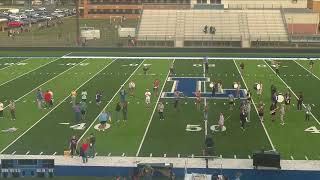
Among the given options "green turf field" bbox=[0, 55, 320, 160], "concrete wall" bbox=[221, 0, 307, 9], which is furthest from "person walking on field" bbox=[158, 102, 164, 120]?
"concrete wall" bbox=[221, 0, 307, 9]

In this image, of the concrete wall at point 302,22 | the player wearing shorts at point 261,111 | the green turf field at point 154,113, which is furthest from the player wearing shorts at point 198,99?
the concrete wall at point 302,22

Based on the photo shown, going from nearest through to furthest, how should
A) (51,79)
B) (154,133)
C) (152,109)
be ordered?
(154,133), (152,109), (51,79)

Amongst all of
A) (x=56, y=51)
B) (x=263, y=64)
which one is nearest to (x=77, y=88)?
(x=263, y=64)

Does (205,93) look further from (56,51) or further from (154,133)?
(56,51)

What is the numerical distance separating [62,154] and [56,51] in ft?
118

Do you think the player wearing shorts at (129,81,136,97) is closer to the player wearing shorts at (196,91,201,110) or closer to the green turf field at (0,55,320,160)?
the green turf field at (0,55,320,160)

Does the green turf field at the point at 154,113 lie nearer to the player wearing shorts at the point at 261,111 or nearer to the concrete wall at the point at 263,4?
the player wearing shorts at the point at 261,111

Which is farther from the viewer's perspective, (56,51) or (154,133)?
(56,51)

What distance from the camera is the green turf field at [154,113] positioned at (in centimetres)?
2131

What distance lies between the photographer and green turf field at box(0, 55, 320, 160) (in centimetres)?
2131

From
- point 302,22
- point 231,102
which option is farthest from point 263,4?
point 231,102

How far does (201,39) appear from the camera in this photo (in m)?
64.1

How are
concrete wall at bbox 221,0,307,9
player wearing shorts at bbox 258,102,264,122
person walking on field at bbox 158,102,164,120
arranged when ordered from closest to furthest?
Result: 1. player wearing shorts at bbox 258,102,264,122
2. person walking on field at bbox 158,102,164,120
3. concrete wall at bbox 221,0,307,9

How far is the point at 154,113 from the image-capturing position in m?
27.2
